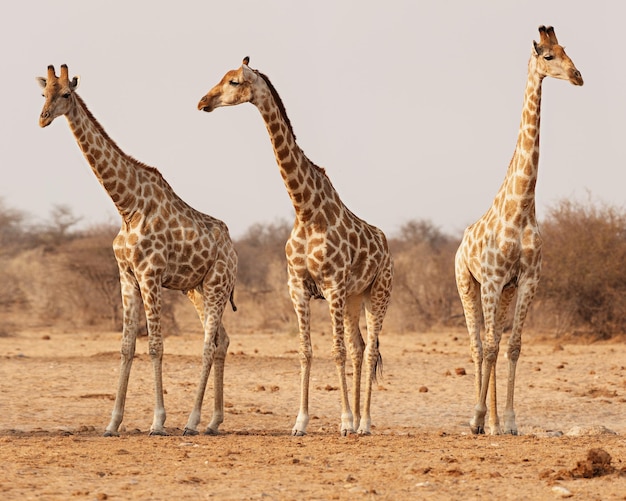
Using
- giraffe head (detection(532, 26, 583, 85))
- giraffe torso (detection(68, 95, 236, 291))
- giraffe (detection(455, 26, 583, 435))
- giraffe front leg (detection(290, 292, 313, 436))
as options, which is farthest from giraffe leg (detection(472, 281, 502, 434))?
giraffe torso (detection(68, 95, 236, 291))

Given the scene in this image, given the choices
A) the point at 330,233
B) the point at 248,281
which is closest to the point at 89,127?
the point at 330,233

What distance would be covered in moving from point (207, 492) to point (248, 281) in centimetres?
3343

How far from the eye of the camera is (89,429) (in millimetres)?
9680

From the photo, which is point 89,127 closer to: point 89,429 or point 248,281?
point 89,429

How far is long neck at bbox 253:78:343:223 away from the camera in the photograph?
900 cm

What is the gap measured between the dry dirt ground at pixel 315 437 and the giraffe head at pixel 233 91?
3.09 m

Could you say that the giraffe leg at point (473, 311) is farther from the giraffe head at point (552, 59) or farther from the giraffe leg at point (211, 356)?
the giraffe leg at point (211, 356)

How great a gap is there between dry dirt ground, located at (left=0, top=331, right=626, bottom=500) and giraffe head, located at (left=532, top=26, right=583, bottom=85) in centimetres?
325

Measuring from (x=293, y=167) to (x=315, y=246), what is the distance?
2.61 feet

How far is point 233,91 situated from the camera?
29.1ft

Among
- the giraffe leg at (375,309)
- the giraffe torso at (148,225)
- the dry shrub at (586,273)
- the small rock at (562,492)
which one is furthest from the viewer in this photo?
the dry shrub at (586,273)

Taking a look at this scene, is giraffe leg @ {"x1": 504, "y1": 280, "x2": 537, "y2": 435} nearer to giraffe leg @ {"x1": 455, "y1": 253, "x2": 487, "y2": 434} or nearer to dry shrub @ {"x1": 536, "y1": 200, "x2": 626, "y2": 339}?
giraffe leg @ {"x1": 455, "y1": 253, "x2": 487, "y2": 434}

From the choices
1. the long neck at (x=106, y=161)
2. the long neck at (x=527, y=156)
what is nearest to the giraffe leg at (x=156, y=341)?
the long neck at (x=106, y=161)

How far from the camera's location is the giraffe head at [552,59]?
864cm
